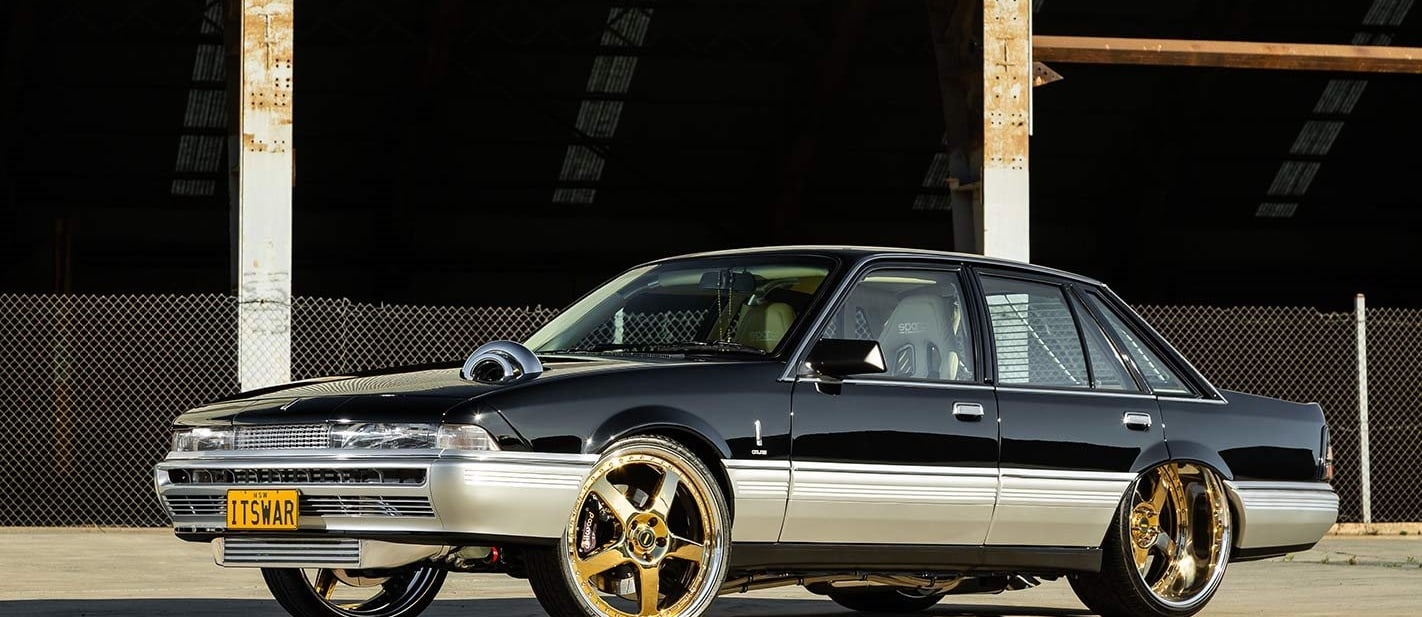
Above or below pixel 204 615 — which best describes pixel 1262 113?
above

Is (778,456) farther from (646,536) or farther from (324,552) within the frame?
(324,552)

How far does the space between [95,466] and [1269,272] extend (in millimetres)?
23311

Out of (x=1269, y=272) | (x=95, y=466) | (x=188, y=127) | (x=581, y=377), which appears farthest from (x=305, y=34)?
(x=581, y=377)

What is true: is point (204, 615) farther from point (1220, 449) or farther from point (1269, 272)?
point (1269, 272)

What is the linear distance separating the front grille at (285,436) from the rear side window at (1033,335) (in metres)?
2.58

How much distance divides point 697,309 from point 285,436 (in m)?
1.75

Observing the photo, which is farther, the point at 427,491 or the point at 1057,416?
the point at 1057,416

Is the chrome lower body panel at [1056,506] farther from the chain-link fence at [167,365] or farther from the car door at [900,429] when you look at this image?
the chain-link fence at [167,365]

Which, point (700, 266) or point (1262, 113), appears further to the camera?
point (1262, 113)

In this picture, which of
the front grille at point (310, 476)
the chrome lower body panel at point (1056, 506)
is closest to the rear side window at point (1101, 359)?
the chrome lower body panel at point (1056, 506)

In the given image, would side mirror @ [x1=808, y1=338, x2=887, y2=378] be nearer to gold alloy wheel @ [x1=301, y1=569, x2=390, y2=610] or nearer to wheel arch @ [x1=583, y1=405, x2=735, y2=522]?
wheel arch @ [x1=583, y1=405, x2=735, y2=522]

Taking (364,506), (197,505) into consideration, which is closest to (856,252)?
(364,506)

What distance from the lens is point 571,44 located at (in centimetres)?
2708

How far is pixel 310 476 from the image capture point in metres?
5.98
